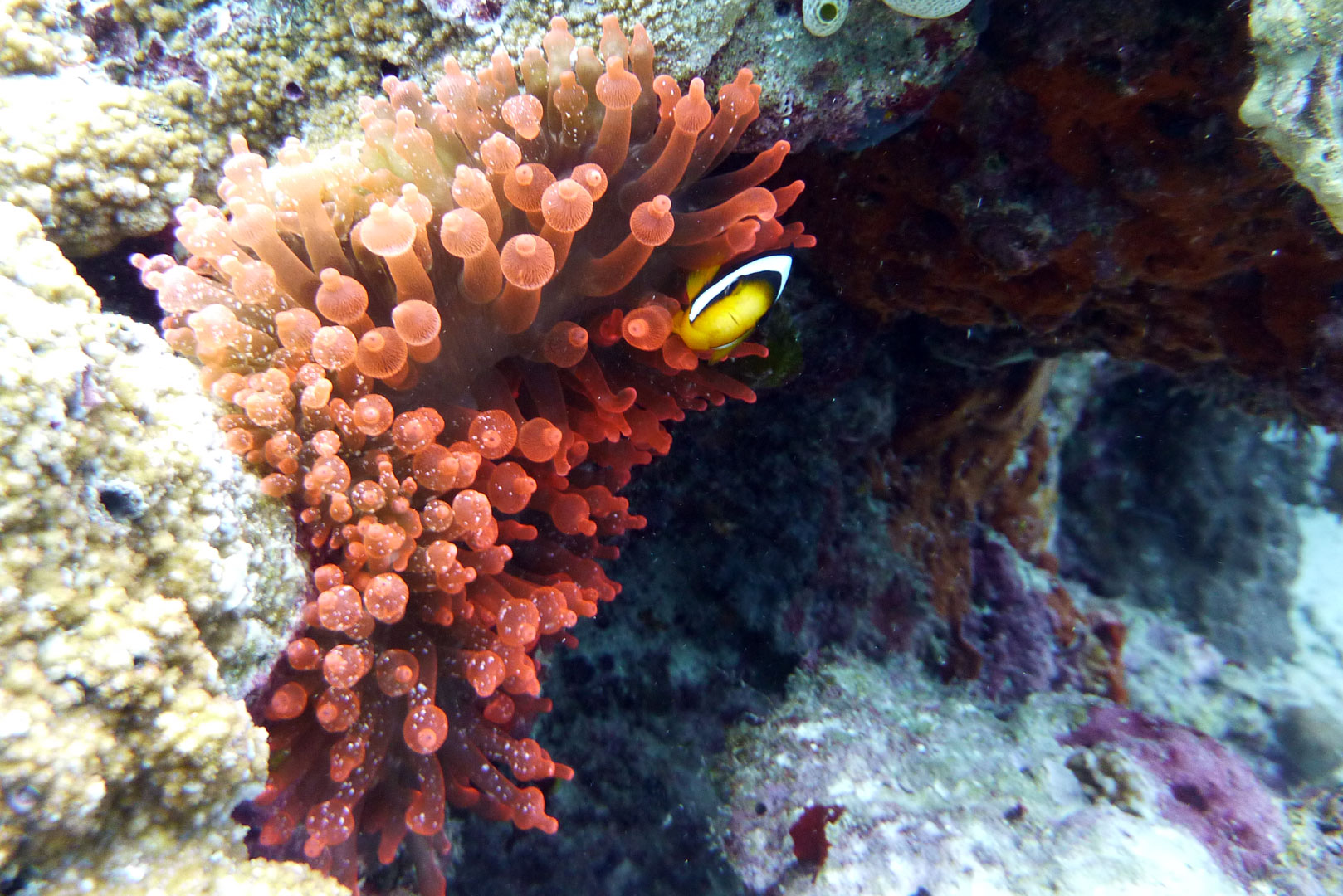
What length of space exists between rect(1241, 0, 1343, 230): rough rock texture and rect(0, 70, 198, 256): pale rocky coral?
124 inches

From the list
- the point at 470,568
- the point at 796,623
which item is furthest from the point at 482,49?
the point at 796,623

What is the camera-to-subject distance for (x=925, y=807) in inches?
106

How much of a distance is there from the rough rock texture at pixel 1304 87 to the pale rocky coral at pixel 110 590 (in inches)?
110

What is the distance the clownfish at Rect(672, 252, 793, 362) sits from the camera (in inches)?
78.4

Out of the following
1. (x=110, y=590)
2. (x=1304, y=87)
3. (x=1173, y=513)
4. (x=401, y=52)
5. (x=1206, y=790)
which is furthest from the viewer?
(x=1173, y=513)

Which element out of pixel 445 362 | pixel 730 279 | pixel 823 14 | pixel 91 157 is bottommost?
pixel 445 362

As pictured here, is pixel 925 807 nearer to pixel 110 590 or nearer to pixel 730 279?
→ pixel 730 279

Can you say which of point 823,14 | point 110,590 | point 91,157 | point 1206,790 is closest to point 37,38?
point 91,157

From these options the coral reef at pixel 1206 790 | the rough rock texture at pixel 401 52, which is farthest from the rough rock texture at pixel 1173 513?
the rough rock texture at pixel 401 52

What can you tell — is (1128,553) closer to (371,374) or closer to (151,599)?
(371,374)

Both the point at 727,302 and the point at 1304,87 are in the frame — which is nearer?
the point at 1304,87

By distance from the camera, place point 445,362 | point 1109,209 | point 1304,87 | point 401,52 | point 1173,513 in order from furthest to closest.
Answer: point 1173,513, point 1109,209, point 401,52, point 445,362, point 1304,87

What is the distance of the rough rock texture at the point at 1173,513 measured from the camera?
6297 millimetres

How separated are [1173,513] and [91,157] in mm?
7918
